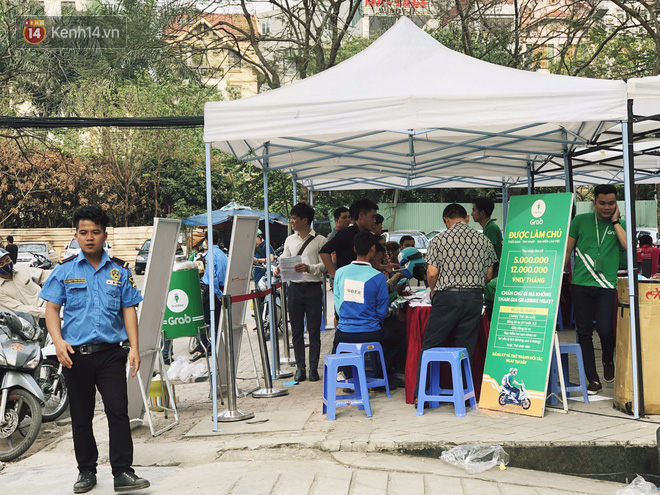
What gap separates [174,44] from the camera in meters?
16.7

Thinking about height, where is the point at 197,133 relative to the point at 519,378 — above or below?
above

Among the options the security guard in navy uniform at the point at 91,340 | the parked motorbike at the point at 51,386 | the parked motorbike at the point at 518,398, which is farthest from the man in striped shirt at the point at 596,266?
the parked motorbike at the point at 51,386

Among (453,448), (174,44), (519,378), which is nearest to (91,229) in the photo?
(453,448)

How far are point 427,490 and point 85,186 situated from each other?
3269cm

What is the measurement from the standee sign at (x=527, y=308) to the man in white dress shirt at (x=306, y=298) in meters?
2.12

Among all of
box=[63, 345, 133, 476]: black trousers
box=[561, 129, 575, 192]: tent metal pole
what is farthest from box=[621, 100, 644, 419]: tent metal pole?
box=[63, 345, 133, 476]: black trousers

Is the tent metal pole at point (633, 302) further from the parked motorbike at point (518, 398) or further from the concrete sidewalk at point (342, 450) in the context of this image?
the parked motorbike at point (518, 398)

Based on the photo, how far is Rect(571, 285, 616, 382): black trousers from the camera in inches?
266

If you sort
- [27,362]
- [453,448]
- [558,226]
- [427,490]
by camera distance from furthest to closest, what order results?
[27,362], [558,226], [453,448], [427,490]

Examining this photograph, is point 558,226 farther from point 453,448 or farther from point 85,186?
point 85,186

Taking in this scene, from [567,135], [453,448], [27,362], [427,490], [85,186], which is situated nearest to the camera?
[427,490]

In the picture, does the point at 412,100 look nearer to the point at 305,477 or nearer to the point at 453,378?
the point at 453,378

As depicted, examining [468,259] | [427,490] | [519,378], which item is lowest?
[427,490]

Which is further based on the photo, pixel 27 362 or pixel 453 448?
pixel 27 362
